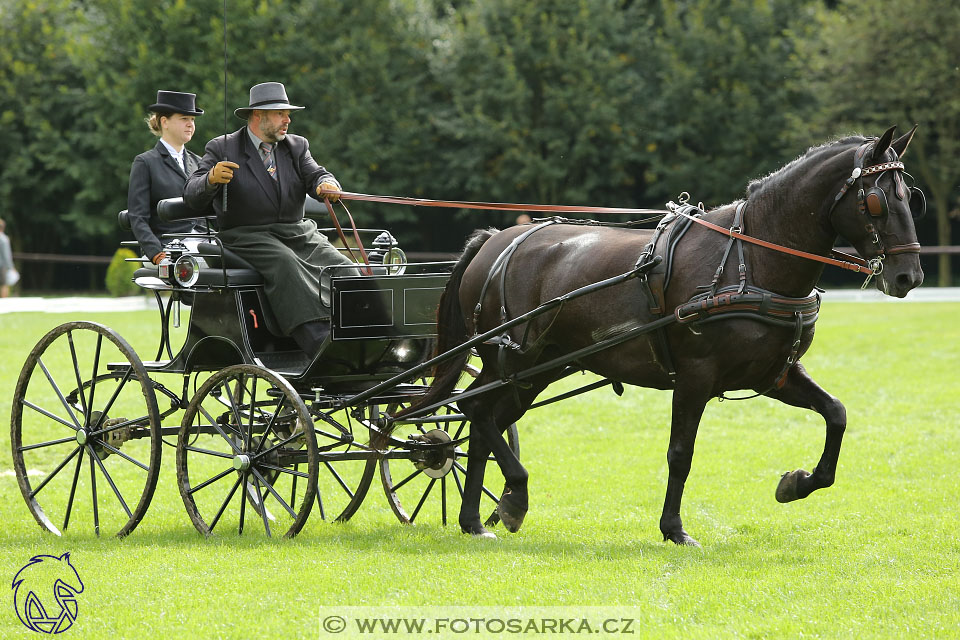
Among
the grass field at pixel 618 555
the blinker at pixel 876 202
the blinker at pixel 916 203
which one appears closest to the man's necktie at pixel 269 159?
the grass field at pixel 618 555

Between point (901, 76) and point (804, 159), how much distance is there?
23916 millimetres

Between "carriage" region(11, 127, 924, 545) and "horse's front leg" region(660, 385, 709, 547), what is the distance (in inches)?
0.4

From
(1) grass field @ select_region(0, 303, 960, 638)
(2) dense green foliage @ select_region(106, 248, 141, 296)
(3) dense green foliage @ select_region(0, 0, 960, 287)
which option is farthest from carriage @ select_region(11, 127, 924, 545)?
(3) dense green foliage @ select_region(0, 0, 960, 287)

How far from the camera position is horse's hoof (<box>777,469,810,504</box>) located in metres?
6.39

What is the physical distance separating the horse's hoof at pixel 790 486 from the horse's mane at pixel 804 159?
153 centimetres

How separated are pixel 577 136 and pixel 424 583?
2645 cm

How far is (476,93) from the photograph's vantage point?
31359 millimetres

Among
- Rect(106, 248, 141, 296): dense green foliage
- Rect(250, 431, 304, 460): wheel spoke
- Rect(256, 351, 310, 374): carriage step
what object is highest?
Rect(256, 351, 310, 374): carriage step

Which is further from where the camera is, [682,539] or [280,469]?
[280,469]

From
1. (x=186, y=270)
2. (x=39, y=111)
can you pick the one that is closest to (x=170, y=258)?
(x=186, y=270)

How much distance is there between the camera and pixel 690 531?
22.4ft

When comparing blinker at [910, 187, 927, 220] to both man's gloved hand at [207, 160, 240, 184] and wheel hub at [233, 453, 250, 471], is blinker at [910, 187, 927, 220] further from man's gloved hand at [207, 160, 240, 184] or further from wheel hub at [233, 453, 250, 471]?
wheel hub at [233, 453, 250, 471]

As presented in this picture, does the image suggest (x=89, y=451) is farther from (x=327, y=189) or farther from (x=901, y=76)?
(x=901, y=76)

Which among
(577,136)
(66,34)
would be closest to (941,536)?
(577,136)
